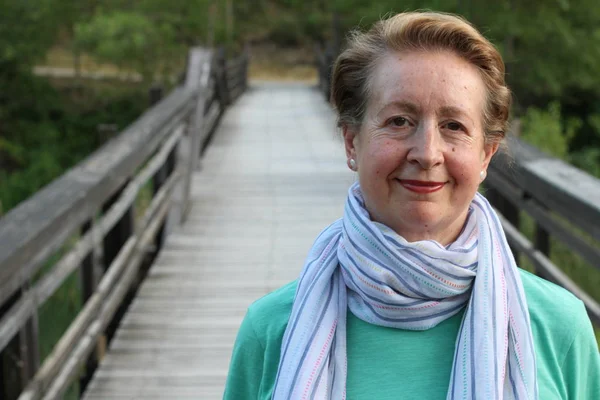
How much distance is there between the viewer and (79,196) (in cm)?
353

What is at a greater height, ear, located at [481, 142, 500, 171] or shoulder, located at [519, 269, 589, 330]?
ear, located at [481, 142, 500, 171]

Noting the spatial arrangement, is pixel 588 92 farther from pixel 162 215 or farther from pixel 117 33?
pixel 162 215

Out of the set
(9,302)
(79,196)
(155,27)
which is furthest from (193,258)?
(155,27)

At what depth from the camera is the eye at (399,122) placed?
5.45 feet

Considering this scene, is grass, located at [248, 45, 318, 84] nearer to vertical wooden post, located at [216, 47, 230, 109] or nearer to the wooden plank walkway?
vertical wooden post, located at [216, 47, 230, 109]

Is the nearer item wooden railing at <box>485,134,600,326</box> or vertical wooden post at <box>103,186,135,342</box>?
wooden railing at <box>485,134,600,326</box>

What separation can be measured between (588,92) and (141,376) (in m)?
28.0

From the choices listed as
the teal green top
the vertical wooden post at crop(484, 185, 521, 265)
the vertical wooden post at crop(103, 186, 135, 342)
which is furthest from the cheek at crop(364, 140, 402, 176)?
the vertical wooden post at crop(103, 186, 135, 342)

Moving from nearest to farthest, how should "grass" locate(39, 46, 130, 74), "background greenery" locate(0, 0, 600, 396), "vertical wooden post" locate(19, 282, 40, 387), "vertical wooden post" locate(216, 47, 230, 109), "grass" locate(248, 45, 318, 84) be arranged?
"vertical wooden post" locate(19, 282, 40, 387) < "vertical wooden post" locate(216, 47, 230, 109) < "background greenery" locate(0, 0, 600, 396) < "grass" locate(248, 45, 318, 84) < "grass" locate(39, 46, 130, 74)

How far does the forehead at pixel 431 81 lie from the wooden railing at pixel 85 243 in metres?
1.31

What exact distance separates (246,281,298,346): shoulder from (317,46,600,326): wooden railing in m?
0.99

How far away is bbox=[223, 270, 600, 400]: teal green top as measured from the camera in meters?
1.64

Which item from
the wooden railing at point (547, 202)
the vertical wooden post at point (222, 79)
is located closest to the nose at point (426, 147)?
the wooden railing at point (547, 202)

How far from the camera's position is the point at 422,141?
1.64 meters
